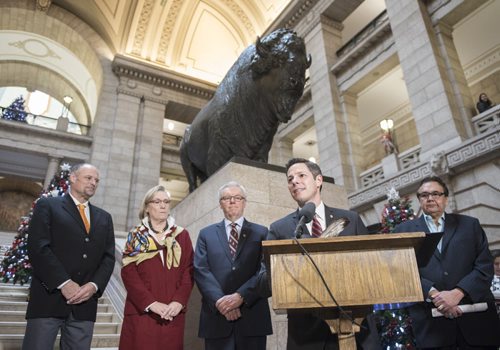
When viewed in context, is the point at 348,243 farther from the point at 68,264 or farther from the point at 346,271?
the point at 68,264

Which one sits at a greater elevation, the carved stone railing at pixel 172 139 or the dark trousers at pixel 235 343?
the carved stone railing at pixel 172 139

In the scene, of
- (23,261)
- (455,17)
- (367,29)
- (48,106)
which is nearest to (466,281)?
(23,261)

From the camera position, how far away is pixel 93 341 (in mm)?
4148

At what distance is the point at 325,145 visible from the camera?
12922 millimetres

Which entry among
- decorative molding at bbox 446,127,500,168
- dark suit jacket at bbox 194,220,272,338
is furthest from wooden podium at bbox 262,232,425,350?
decorative molding at bbox 446,127,500,168

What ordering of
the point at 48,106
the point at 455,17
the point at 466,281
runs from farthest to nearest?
the point at 48,106
the point at 455,17
the point at 466,281

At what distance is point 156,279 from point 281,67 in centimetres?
245

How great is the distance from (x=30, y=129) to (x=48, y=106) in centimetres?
957

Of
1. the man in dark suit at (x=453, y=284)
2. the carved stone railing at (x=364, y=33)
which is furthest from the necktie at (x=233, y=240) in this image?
the carved stone railing at (x=364, y=33)

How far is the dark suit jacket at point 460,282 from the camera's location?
84.7 inches

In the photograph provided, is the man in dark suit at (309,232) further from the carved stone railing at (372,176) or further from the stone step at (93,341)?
the carved stone railing at (372,176)

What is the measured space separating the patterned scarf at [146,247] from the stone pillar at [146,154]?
41.0ft

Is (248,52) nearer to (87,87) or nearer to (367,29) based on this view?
(367,29)

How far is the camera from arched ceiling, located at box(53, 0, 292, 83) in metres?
17.5
